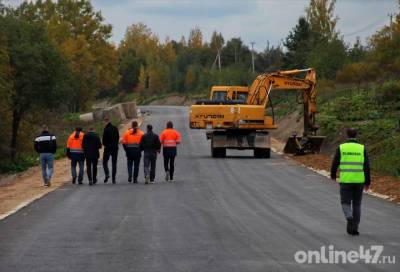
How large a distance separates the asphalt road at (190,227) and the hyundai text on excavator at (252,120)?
9.19m

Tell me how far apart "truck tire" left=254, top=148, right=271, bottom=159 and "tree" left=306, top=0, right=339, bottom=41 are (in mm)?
46665

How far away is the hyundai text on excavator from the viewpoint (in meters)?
34.3

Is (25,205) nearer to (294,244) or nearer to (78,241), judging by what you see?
(78,241)

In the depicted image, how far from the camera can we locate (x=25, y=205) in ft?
62.9

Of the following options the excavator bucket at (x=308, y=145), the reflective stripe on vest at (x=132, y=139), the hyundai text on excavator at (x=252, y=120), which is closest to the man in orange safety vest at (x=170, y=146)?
the reflective stripe on vest at (x=132, y=139)

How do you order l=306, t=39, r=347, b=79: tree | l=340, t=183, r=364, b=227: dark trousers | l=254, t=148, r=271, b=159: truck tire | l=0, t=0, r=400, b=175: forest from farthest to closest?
l=306, t=39, r=347, b=79: tree
l=0, t=0, r=400, b=175: forest
l=254, t=148, r=271, b=159: truck tire
l=340, t=183, r=364, b=227: dark trousers

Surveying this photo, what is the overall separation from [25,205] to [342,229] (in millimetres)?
7799

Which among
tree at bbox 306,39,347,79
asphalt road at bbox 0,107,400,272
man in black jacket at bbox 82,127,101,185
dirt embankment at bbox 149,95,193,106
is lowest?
dirt embankment at bbox 149,95,193,106

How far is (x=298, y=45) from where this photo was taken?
3221 inches

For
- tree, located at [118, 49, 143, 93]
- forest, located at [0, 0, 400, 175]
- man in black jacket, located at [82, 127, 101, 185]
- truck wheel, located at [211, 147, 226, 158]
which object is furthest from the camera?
tree, located at [118, 49, 143, 93]

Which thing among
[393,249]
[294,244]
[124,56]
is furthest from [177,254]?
[124,56]

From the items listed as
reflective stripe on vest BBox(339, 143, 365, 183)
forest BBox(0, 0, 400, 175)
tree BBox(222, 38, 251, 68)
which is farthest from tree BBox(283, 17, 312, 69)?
reflective stripe on vest BBox(339, 143, 365, 183)

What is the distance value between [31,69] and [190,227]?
40.4 metres

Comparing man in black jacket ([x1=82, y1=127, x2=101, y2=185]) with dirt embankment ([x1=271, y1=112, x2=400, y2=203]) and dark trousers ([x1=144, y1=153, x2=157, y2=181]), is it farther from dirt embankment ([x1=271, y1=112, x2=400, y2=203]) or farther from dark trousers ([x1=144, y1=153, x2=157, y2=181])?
dirt embankment ([x1=271, y1=112, x2=400, y2=203])
